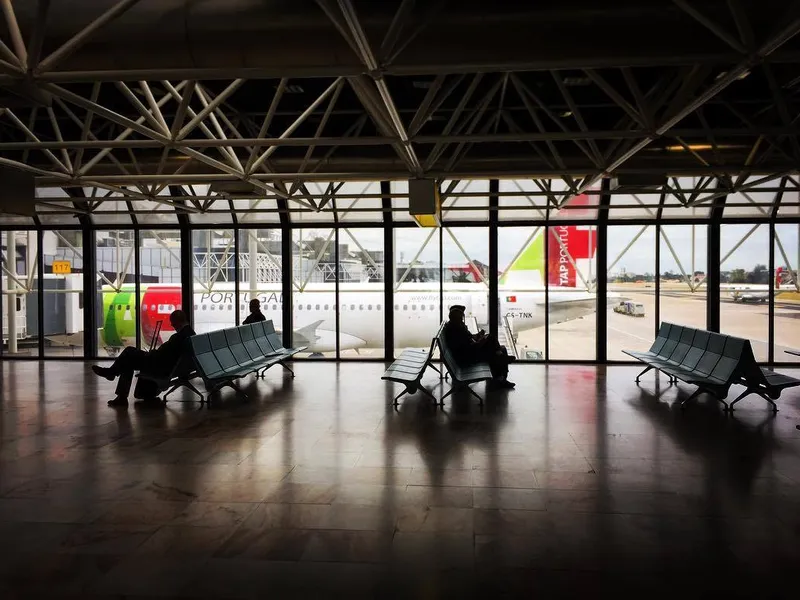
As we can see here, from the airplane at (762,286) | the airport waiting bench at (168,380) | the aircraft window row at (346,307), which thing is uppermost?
the airplane at (762,286)

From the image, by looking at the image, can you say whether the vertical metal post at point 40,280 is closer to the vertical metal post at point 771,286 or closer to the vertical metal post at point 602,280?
the vertical metal post at point 602,280

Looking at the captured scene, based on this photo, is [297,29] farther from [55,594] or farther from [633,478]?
[633,478]

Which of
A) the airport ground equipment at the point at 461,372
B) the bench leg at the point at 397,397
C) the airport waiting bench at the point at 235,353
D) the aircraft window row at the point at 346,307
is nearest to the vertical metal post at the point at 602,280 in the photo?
the airport ground equipment at the point at 461,372

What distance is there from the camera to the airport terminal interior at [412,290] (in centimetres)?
330

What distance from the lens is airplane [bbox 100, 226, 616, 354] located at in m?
13.5

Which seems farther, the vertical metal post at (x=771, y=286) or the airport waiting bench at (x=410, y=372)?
the vertical metal post at (x=771, y=286)

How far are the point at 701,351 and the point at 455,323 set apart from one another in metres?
3.73

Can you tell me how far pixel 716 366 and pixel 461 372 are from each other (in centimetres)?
352

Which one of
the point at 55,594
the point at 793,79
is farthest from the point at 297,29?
the point at 793,79

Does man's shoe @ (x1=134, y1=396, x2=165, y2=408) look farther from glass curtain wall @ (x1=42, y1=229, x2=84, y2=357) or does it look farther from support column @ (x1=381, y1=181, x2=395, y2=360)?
glass curtain wall @ (x1=42, y1=229, x2=84, y2=357)

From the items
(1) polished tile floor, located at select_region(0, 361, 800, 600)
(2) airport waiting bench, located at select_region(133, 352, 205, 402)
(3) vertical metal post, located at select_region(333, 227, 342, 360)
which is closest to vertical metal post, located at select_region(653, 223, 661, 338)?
(1) polished tile floor, located at select_region(0, 361, 800, 600)

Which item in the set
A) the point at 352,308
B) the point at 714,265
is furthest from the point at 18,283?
the point at 714,265

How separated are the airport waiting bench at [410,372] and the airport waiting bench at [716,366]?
3.55 meters

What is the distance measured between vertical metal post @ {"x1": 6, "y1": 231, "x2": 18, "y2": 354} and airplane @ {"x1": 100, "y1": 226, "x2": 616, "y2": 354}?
2.24 m
